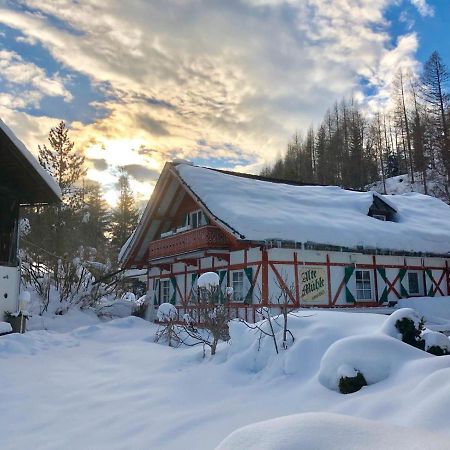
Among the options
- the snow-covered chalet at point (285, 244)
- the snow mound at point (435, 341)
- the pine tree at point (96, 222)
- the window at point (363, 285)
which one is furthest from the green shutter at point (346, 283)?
the pine tree at point (96, 222)

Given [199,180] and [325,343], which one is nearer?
[325,343]

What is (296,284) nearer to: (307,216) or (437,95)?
(307,216)

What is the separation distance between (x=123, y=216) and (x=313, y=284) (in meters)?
32.8

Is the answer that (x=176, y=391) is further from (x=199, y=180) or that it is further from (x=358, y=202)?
(x=358, y=202)

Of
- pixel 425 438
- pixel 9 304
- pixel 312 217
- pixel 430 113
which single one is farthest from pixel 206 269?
pixel 430 113

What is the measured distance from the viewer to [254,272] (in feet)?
51.2

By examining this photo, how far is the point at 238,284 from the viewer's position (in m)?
16.6

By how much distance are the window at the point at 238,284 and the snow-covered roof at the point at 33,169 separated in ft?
22.2

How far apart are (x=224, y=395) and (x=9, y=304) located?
30.6ft

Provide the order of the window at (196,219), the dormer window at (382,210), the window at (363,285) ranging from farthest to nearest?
the dormer window at (382,210), the window at (196,219), the window at (363,285)

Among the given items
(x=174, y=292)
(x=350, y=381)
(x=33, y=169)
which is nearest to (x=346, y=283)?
(x=174, y=292)

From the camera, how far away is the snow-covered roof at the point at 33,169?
1220 cm

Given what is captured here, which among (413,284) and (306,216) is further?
(413,284)

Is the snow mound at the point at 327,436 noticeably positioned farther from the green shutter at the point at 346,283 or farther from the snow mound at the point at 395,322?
the green shutter at the point at 346,283
